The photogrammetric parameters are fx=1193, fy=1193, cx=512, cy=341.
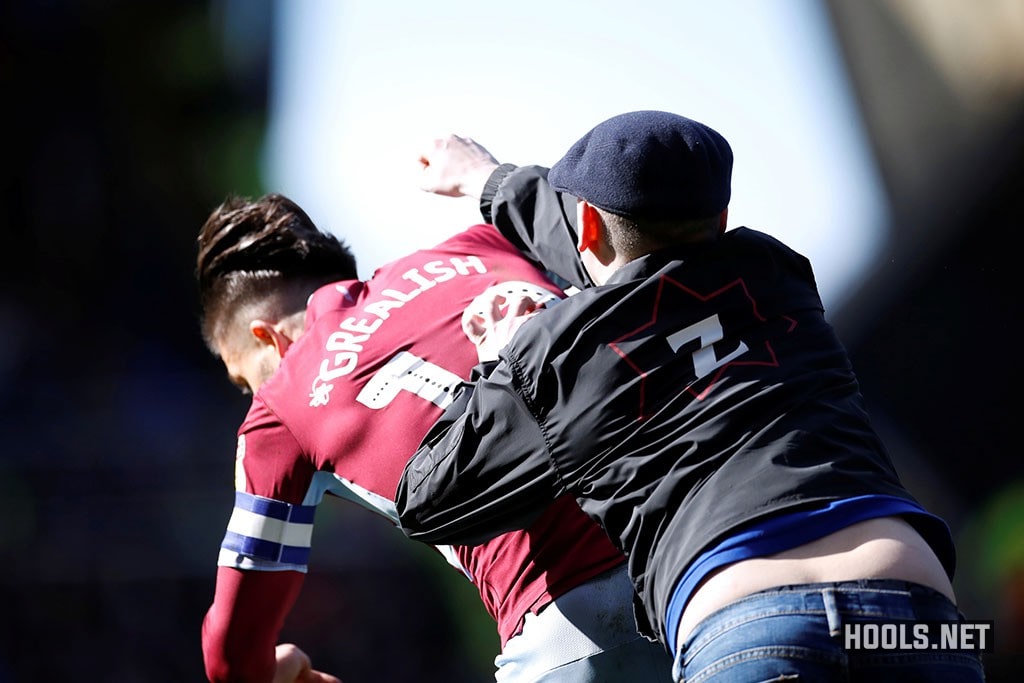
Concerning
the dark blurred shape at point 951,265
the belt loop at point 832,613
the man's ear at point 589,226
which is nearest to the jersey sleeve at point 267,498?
the man's ear at point 589,226

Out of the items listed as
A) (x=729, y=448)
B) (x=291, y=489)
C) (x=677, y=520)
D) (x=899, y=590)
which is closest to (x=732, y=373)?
(x=729, y=448)

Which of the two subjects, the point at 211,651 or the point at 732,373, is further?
the point at 211,651

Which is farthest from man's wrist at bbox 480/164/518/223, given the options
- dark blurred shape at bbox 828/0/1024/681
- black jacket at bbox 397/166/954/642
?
dark blurred shape at bbox 828/0/1024/681

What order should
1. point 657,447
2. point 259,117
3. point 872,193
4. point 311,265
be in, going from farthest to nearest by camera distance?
point 259,117, point 872,193, point 311,265, point 657,447

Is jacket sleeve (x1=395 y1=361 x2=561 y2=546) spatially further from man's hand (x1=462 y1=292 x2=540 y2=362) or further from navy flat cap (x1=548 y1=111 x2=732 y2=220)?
navy flat cap (x1=548 y1=111 x2=732 y2=220)

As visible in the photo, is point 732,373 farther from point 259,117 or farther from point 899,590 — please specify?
point 259,117

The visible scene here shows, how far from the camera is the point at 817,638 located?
4.82 ft

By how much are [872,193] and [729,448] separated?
13.2 feet

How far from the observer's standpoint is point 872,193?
5.33m

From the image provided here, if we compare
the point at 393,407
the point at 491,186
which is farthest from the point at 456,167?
the point at 393,407

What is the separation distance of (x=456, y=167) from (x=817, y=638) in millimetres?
1411

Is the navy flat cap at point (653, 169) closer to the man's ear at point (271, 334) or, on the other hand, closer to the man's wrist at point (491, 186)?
the man's wrist at point (491, 186)

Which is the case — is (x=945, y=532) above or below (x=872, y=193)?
above

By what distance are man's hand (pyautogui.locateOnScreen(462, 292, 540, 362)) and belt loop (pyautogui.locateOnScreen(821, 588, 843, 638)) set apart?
2.17 feet
